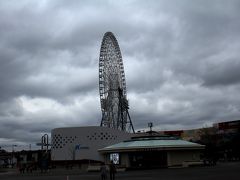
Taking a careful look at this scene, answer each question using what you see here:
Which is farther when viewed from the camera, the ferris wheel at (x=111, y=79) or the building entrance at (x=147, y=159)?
the ferris wheel at (x=111, y=79)

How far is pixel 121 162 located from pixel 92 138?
236ft

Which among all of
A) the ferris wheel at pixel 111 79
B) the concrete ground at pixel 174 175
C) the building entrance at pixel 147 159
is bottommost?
the concrete ground at pixel 174 175

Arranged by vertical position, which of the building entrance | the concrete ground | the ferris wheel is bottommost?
the concrete ground

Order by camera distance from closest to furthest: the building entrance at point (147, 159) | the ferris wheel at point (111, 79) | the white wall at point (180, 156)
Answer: the white wall at point (180, 156), the building entrance at point (147, 159), the ferris wheel at point (111, 79)

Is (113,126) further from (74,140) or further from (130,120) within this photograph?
(74,140)

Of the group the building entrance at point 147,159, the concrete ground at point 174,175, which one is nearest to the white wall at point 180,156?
the building entrance at point 147,159

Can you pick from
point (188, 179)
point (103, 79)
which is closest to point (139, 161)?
point (103, 79)

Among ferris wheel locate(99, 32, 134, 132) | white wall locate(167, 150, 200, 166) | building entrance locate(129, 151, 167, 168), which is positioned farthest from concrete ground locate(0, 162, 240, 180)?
ferris wheel locate(99, 32, 134, 132)

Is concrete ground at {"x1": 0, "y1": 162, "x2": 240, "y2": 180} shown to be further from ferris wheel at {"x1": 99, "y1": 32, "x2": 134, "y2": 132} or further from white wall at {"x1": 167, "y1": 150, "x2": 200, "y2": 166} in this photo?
ferris wheel at {"x1": 99, "y1": 32, "x2": 134, "y2": 132}

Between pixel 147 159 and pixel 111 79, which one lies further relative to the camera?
pixel 111 79

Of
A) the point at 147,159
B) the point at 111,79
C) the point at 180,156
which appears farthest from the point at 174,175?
the point at 111,79

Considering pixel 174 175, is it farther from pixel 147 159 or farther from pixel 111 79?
pixel 111 79

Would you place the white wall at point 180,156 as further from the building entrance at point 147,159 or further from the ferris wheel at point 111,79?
the ferris wheel at point 111,79

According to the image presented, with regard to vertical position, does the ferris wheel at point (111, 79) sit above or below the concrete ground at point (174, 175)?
above
